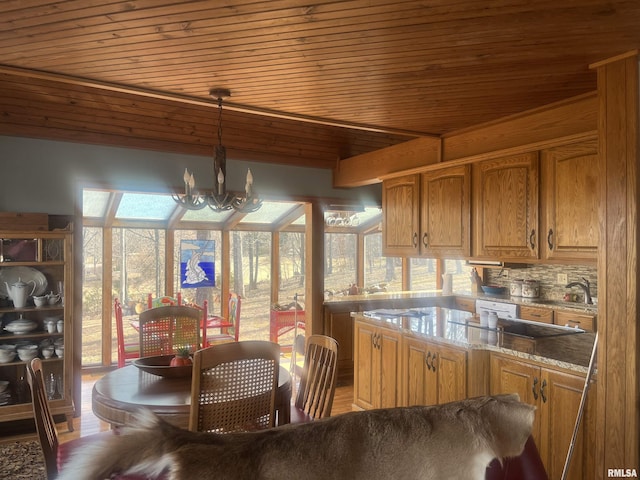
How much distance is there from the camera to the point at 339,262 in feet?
23.1

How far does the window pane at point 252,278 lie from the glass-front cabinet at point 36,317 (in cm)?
284

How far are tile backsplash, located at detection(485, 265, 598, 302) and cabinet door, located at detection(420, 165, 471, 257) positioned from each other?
2044 millimetres

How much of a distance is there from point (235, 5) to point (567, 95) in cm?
224

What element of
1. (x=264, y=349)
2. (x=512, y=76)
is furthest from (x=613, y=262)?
(x=264, y=349)

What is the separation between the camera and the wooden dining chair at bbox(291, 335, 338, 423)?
2.63 m

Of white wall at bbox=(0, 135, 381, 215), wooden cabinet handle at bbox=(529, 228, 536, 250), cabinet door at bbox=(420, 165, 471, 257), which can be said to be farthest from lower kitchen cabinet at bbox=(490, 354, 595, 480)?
white wall at bbox=(0, 135, 381, 215)

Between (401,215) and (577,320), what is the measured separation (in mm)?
2208

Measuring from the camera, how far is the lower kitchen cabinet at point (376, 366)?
12.3ft

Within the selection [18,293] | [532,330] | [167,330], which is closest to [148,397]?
[167,330]

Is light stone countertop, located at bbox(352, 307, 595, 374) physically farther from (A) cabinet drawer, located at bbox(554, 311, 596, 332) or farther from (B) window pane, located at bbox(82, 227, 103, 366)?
(B) window pane, located at bbox(82, 227, 103, 366)

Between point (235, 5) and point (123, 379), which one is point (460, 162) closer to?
point (235, 5)

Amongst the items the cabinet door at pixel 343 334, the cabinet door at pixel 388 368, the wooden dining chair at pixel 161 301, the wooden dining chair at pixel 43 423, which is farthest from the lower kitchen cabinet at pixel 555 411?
the wooden dining chair at pixel 161 301

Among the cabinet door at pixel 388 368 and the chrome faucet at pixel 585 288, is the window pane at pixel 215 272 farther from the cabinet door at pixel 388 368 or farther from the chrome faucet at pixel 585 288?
the chrome faucet at pixel 585 288

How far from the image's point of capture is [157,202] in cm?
582
